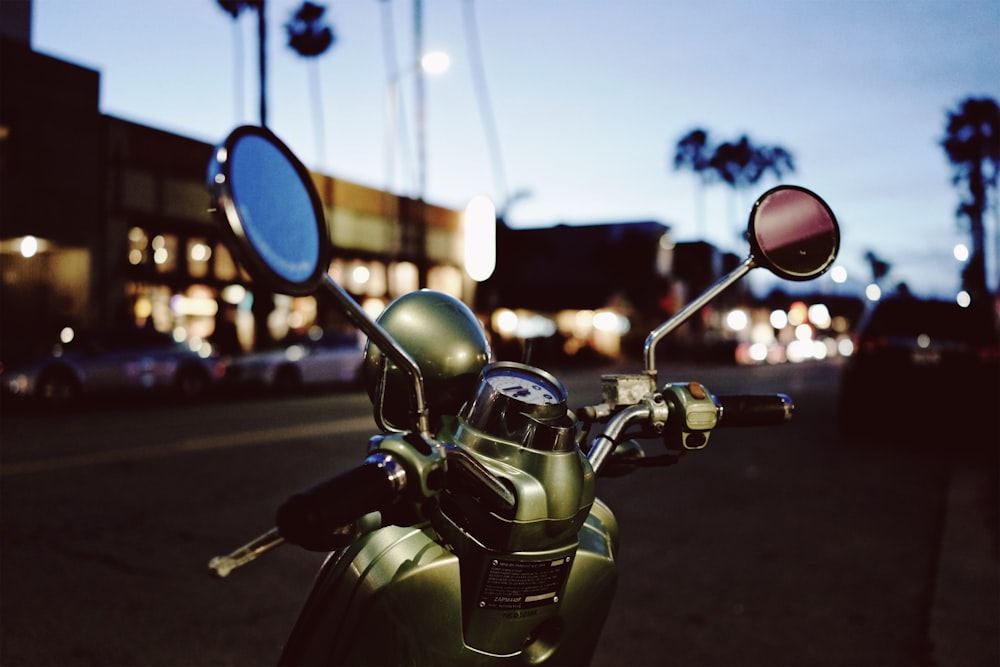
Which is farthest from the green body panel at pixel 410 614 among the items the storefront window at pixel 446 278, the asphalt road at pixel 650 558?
the storefront window at pixel 446 278

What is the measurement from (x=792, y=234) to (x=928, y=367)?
1063cm

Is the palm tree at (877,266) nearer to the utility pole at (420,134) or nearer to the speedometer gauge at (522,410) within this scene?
the utility pole at (420,134)

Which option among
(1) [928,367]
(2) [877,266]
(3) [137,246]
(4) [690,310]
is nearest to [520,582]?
(4) [690,310]

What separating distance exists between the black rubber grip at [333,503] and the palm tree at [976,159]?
19.5 metres

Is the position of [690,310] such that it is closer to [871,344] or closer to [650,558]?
[650,558]

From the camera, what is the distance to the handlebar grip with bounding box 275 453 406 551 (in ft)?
3.96

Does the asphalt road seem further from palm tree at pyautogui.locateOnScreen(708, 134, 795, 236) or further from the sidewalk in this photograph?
palm tree at pyautogui.locateOnScreen(708, 134, 795, 236)

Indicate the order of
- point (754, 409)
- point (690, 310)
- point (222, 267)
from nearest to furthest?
point (690, 310)
point (754, 409)
point (222, 267)

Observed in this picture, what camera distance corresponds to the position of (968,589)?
4680 millimetres


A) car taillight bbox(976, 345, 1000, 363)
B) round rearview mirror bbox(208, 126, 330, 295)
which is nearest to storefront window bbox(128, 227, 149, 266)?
car taillight bbox(976, 345, 1000, 363)

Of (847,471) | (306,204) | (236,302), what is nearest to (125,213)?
(236,302)

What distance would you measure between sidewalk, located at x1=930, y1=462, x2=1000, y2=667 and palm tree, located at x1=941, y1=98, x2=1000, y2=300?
44.9 feet

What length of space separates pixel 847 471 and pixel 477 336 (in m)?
8.03

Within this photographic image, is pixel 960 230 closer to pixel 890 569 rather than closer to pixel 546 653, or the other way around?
pixel 890 569
